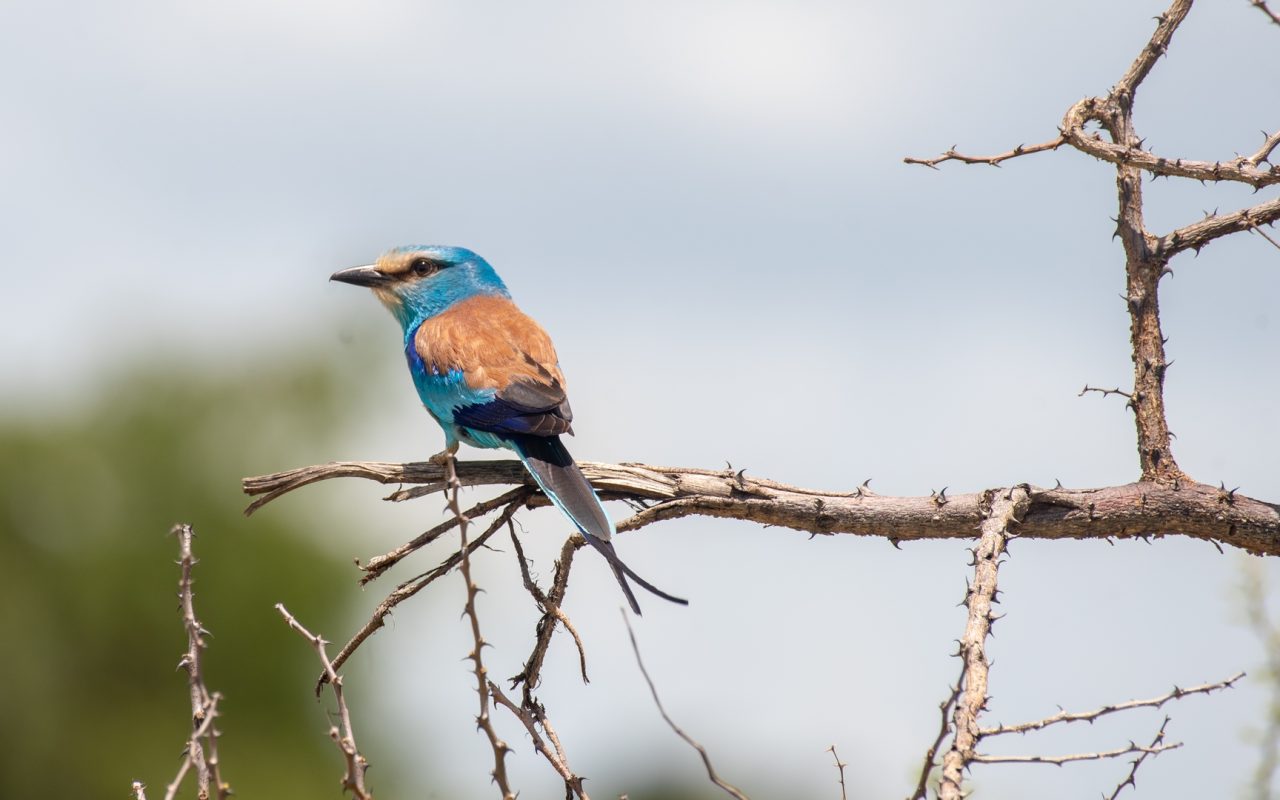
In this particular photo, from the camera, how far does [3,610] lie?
21641 mm

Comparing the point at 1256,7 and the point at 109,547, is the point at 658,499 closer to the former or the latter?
the point at 1256,7

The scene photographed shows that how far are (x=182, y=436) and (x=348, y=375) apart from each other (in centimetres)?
271

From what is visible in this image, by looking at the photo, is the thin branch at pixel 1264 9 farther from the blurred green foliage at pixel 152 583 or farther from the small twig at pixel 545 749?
the blurred green foliage at pixel 152 583

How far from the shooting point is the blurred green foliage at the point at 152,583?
19766 mm

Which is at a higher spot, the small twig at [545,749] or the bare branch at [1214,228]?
the bare branch at [1214,228]

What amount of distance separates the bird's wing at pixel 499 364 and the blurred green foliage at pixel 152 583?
13.4 meters

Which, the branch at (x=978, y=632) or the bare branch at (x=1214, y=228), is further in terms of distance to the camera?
the bare branch at (x=1214, y=228)

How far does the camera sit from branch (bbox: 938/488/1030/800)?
105 inches

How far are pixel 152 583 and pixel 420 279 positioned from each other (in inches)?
706

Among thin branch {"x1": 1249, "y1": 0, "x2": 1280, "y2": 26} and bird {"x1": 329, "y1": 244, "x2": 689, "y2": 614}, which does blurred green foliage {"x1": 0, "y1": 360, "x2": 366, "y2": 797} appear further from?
thin branch {"x1": 1249, "y1": 0, "x2": 1280, "y2": 26}

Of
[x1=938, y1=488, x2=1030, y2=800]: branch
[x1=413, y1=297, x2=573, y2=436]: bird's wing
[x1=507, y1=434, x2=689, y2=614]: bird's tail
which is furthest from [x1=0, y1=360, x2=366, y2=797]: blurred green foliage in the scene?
[x1=938, y1=488, x2=1030, y2=800]: branch

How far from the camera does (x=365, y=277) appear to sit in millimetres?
5812

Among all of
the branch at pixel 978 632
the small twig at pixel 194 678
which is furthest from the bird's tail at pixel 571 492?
the small twig at pixel 194 678

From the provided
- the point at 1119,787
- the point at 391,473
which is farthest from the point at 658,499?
the point at 1119,787
